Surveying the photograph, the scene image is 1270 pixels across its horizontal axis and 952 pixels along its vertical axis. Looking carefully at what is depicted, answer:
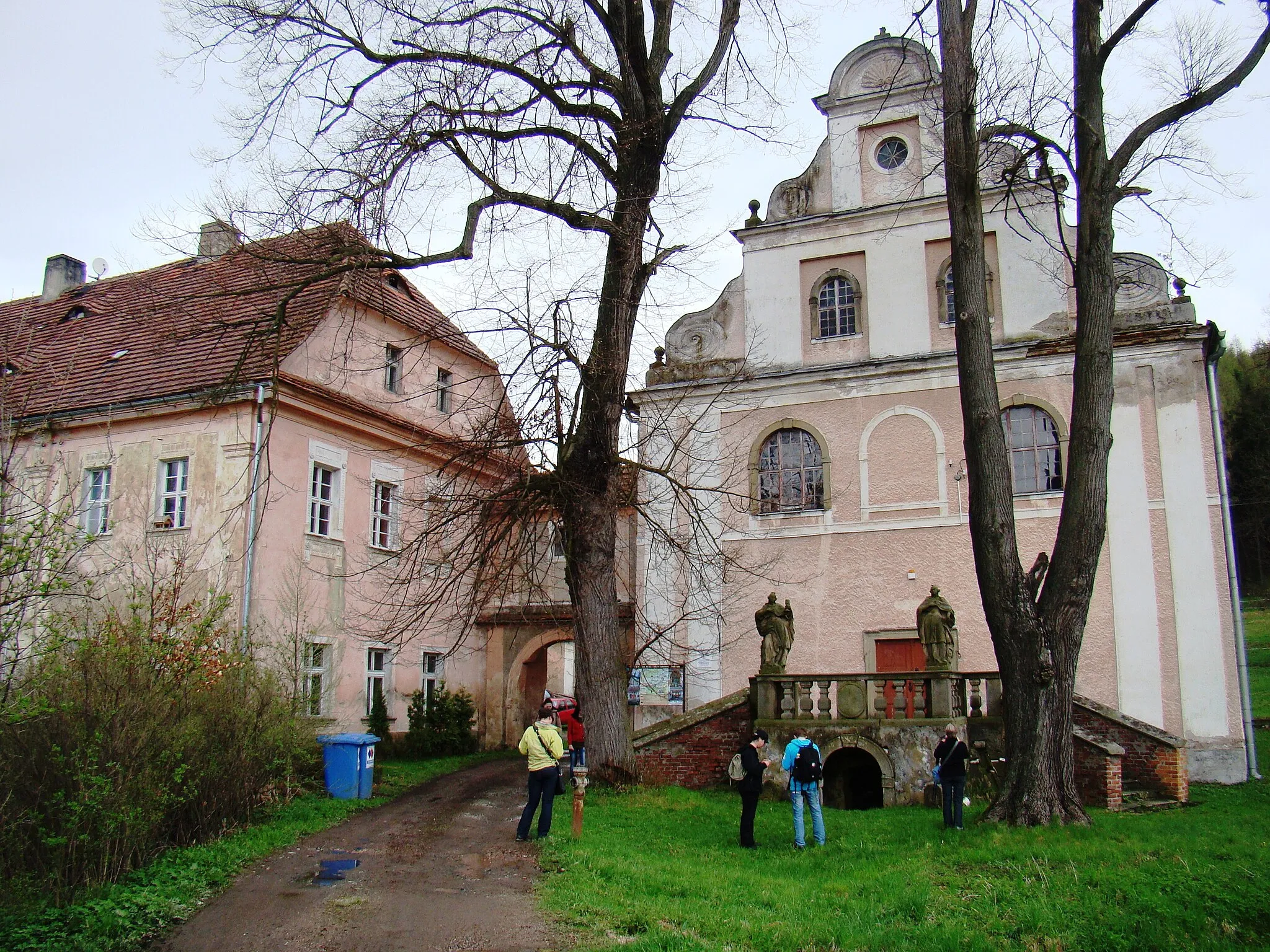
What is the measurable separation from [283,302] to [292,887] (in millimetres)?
6702

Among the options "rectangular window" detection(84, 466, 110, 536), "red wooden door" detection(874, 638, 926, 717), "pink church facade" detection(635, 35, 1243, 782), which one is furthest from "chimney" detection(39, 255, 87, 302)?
"red wooden door" detection(874, 638, 926, 717)

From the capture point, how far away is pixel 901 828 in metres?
11.6

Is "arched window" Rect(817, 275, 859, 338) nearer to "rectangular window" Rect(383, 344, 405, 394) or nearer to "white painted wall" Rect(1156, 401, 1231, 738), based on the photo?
"white painted wall" Rect(1156, 401, 1231, 738)

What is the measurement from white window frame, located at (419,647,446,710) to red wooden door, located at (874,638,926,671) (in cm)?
913

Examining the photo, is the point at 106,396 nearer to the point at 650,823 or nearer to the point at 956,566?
the point at 650,823

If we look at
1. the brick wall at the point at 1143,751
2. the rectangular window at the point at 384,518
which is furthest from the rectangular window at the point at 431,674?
the brick wall at the point at 1143,751

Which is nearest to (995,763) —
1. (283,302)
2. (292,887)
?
(292,887)

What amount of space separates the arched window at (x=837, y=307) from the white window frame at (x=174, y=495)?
38.9 feet

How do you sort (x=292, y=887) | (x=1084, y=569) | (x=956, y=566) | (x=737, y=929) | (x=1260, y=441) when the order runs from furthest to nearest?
(x=1260, y=441)
(x=956, y=566)
(x=1084, y=569)
(x=292, y=887)
(x=737, y=929)

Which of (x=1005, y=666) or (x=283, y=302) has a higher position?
(x=283, y=302)

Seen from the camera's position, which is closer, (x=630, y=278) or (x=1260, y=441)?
(x=630, y=278)

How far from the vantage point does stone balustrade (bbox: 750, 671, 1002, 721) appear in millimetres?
14578

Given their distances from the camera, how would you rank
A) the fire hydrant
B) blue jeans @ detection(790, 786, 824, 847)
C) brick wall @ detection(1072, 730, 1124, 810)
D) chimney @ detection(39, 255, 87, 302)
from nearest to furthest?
the fire hydrant → blue jeans @ detection(790, 786, 824, 847) → brick wall @ detection(1072, 730, 1124, 810) → chimney @ detection(39, 255, 87, 302)

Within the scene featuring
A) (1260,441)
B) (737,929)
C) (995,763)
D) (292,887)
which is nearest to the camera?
(737,929)
